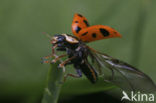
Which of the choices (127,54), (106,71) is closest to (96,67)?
(106,71)

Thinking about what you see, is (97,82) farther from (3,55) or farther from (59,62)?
(3,55)

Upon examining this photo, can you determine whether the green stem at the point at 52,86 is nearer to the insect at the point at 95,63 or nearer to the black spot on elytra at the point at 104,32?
the insect at the point at 95,63

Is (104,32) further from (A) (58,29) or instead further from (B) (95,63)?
(A) (58,29)

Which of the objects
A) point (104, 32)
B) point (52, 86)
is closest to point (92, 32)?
point (104, 32)

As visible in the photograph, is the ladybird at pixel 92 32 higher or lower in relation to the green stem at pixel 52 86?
higher

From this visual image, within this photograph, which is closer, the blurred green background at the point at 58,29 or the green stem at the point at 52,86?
the green stem at the point at 52,86

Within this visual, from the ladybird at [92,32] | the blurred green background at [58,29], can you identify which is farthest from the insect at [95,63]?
the blurred green background at [58,29]

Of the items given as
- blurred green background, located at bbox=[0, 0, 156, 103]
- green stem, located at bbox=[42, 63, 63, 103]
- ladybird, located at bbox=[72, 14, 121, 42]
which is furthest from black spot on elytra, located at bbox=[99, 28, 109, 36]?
blurred green background, located at bbox=[0, 0, 156, 103]
